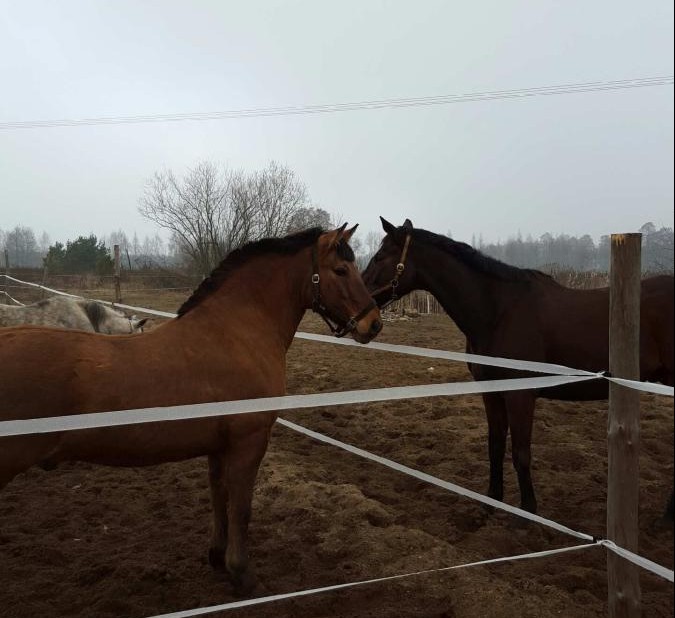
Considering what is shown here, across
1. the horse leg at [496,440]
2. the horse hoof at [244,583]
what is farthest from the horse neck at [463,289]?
the horse hoof at [244,583]

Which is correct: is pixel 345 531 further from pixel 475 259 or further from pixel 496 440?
pixel 475 259

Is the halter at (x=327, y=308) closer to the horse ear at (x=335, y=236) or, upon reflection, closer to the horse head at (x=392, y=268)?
the horse ear at (x=335, y=236)

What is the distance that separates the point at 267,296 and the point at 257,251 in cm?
29

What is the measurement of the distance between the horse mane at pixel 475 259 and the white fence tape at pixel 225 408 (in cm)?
187

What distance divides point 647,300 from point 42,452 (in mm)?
3330

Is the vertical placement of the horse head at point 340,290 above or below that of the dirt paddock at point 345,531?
above

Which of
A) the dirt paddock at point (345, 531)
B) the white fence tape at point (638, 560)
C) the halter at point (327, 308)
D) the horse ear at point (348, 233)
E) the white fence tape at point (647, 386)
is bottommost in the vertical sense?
the dirt paddock at point (345, 531)

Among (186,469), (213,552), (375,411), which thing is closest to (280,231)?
(375,411)

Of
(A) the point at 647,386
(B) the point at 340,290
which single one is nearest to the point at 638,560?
(A) the point at 647,386

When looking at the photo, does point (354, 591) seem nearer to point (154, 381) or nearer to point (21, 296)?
point (154, 381)

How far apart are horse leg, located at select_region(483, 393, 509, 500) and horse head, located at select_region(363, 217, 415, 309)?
1106 millimetres

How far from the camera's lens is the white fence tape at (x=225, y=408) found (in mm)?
1800

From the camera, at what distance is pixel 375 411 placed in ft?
20.9

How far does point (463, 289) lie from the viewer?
4012 mm
